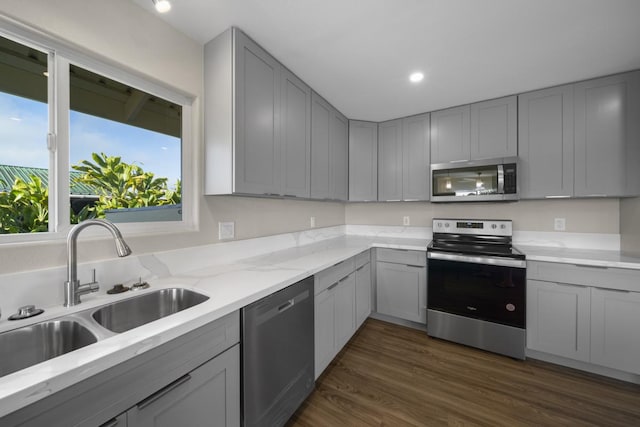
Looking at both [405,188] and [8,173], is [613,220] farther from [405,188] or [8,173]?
[8,173]

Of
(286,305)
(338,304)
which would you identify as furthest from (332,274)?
(286,305)

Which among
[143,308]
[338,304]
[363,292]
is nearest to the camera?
[143,308]

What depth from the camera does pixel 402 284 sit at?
8.66ft

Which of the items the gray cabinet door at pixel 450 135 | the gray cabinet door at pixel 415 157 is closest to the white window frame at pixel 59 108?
the gray cabinet door at pixel 415 157

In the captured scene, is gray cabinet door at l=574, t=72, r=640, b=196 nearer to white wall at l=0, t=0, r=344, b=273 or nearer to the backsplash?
the backsplash

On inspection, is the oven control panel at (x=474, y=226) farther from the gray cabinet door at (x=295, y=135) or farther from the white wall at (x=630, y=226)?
the gray cabinet door at (x=295, y=135)

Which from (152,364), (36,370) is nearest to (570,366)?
(152,364)

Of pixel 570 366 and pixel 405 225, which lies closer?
pixel 570 366

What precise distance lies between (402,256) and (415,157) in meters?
1.17

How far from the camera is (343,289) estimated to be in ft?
6.91

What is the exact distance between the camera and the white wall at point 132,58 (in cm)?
102

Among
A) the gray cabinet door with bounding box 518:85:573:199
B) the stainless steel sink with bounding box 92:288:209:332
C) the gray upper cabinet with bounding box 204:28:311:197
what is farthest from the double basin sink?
the gray cabinet door with bounding box 518:85:573:199

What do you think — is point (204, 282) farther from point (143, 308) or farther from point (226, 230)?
point (226, 230)

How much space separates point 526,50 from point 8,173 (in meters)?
3.01
